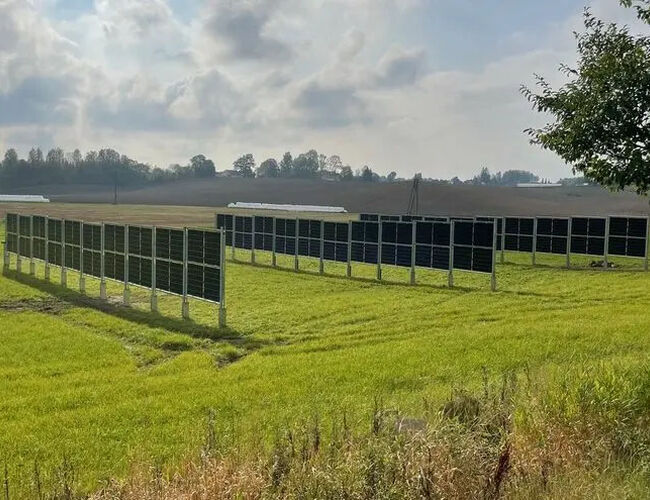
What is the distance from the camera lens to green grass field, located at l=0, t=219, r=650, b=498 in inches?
318

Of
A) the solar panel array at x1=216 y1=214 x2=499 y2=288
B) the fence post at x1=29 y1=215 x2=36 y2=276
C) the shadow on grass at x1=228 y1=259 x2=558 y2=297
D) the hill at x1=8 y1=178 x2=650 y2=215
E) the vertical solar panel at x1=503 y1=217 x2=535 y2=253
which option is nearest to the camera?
the shadow on grass at x1=228 y1=259 x2=558 y2=297

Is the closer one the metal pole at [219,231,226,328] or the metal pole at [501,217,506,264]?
the metal pole at [219,231,226,328]

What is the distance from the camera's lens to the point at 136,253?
1984 cm

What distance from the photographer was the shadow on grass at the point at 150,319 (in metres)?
14.6

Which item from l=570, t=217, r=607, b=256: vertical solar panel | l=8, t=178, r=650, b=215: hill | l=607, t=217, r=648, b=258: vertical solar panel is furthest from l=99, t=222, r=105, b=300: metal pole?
l=8, t=178, r=650, b=215: hill

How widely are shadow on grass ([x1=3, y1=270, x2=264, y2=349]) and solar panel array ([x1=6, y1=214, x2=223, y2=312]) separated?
85 centimetres

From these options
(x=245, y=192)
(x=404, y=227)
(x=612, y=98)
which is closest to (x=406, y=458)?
(x=612, y=98)

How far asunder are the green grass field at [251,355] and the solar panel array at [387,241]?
1870mm

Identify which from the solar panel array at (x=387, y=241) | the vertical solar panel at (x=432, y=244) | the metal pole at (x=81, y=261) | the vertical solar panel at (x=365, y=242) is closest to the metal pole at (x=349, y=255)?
the solar panel array at (x=387, y=241)

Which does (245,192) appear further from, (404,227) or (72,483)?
(72,483)

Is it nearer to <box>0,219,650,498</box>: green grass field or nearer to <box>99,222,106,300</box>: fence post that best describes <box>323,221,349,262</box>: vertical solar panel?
<box>0,219,650,498</box>: green grass field

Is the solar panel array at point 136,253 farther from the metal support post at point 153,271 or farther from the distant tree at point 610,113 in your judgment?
the distant tree at point 610,113

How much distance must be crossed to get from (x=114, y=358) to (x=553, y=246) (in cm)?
2442

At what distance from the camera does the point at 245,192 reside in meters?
118
